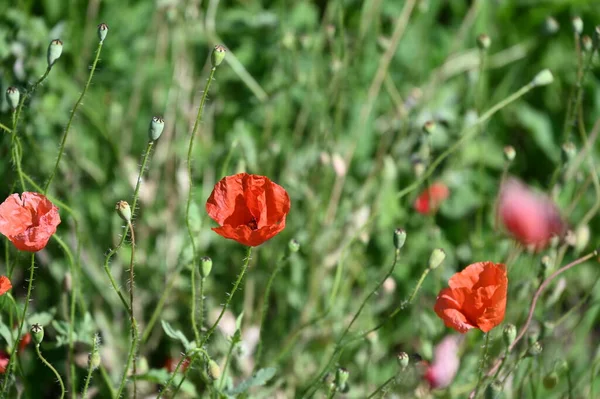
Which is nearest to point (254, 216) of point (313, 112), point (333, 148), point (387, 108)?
point (333, 148)

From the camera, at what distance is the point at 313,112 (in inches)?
82.0

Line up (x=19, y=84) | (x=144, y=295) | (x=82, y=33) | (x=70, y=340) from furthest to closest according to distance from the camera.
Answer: (x=82, y=33), (x=144, y=295), (x=19, y=84), (x=70, y=340)

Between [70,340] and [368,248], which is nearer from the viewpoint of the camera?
[70,340]

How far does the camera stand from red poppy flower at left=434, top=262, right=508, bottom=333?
111cm

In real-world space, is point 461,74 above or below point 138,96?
below

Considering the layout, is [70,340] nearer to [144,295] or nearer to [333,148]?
[144,295]

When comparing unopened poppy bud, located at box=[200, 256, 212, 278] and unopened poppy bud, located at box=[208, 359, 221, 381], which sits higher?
unopened poppy bud, located at box=[200, 256, 212, 278]

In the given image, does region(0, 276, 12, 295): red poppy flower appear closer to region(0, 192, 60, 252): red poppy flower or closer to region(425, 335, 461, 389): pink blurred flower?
region(0, 192, 60, 252): red poppy flower

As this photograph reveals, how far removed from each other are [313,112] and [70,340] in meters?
1.01

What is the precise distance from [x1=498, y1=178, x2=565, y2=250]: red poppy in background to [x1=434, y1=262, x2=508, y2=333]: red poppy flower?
0.36 m

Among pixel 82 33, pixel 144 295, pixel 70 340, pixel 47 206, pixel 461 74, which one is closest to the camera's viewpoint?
pixel 47 206

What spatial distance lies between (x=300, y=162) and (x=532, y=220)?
1.94 ft

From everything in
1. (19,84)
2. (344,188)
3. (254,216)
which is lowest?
(344,188)

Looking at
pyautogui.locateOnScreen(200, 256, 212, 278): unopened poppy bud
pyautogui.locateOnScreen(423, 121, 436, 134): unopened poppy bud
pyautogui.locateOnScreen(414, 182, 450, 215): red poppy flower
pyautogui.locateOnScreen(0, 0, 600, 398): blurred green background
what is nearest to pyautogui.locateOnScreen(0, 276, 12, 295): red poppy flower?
pyautogui.locateOnScreen(200, 256, 212, 278): unopened poppy bud
